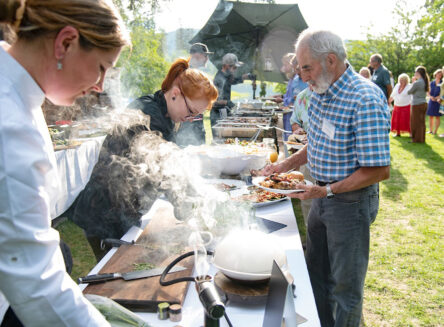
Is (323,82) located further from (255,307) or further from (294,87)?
(294,87)

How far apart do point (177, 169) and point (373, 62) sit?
945 cm

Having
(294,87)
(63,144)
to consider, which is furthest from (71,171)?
(294,87)

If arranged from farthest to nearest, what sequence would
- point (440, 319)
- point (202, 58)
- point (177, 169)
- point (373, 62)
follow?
point (373, 62) < point (202, 58) < point (440, 319) < point (177, 169)

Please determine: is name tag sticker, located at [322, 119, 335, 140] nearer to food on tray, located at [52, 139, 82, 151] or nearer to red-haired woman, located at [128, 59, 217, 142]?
red-haired woman, located at [128, 59, 217, 142]

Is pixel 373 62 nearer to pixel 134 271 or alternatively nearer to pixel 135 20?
pixel 135 20

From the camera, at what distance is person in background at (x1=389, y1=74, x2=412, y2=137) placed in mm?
11133

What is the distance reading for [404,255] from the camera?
4031 millimetres

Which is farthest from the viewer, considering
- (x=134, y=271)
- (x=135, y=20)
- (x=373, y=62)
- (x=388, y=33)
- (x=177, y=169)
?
(x=388, y=33)

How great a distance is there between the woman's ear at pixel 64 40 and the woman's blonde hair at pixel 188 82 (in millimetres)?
1651

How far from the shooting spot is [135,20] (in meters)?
7.64

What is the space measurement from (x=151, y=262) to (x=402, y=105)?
11.8 meters

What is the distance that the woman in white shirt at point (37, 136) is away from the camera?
747mm

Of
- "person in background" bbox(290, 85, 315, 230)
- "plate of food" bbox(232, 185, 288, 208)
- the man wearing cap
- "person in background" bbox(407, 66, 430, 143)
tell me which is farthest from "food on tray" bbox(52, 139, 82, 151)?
"person in background" bbox(407, 66, 430, 143)

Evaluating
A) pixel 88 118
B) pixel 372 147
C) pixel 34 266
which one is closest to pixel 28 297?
pixel 34 266
